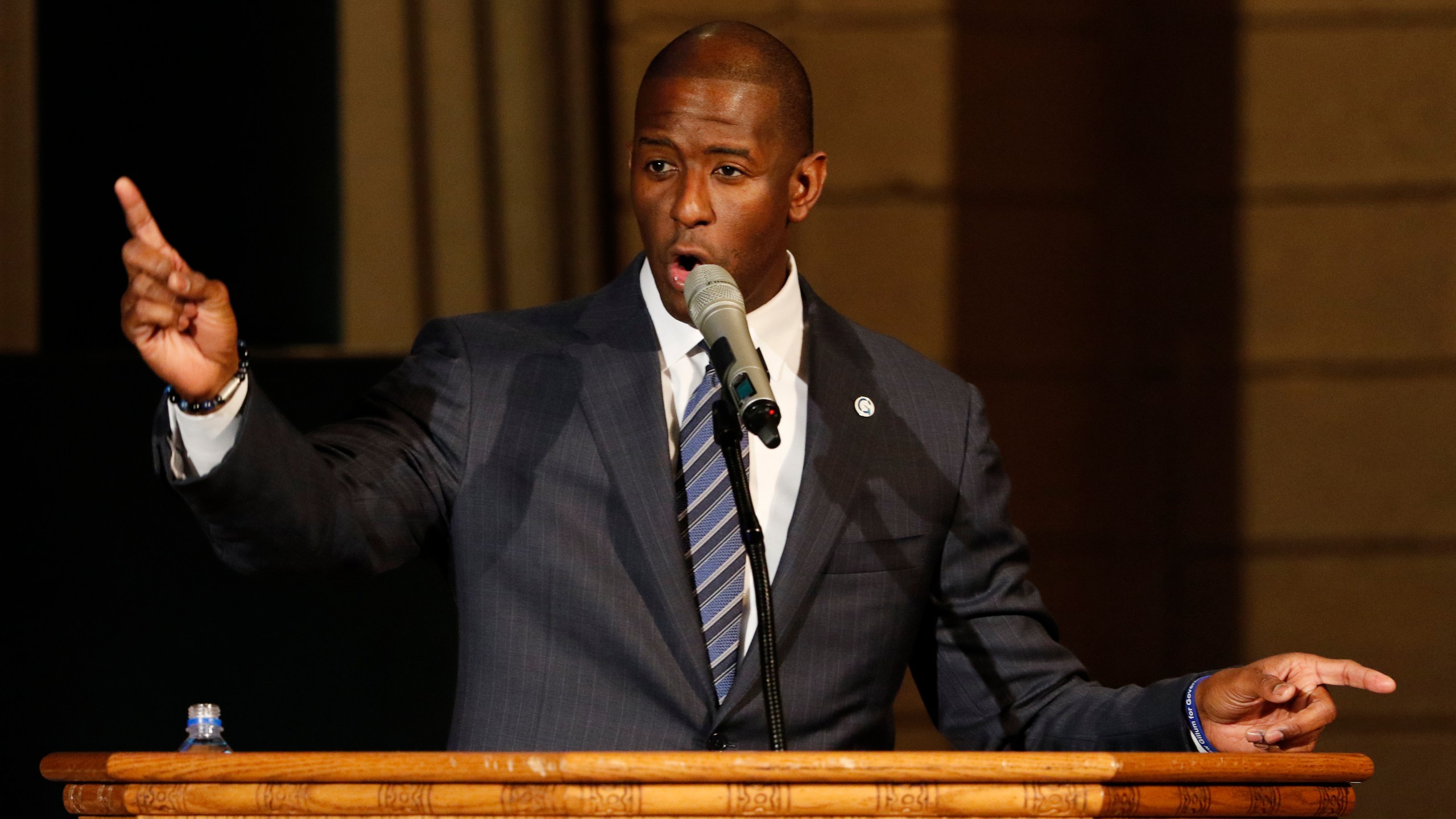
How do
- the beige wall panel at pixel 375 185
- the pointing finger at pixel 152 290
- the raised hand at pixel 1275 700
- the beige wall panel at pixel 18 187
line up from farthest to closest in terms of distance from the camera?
the beige wall panel at pixel 375 185 < the beige wall panel at pixel 18 187 < the raised hand at pixel 1275 700 < the pointing finger at pixel 152 290

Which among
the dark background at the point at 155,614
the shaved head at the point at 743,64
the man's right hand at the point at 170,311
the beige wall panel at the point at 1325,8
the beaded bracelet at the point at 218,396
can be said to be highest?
the beige wall panel at the point at 1325,8

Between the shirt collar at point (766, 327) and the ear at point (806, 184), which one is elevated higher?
the ear at point (806, 184)

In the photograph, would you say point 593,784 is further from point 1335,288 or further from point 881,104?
point 1335,288

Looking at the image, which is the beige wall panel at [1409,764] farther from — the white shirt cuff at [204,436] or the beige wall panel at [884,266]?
the white shirt cuff at [204,436]

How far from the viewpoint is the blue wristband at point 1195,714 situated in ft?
5.34

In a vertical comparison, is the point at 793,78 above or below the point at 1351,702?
above

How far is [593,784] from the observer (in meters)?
1.20

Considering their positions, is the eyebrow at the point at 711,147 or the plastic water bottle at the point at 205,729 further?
the eyebrow at the point at 711,147

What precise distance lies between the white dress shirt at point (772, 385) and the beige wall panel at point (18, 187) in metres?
1.64

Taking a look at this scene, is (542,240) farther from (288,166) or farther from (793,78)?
(793,78)

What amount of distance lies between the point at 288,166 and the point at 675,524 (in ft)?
5.76

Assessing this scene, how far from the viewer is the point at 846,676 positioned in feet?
6.08

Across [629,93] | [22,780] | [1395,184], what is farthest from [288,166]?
[1395,184]

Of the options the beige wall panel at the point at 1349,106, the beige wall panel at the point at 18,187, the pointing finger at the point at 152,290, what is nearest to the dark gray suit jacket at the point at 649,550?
the pointing finger at the point at 152,290
